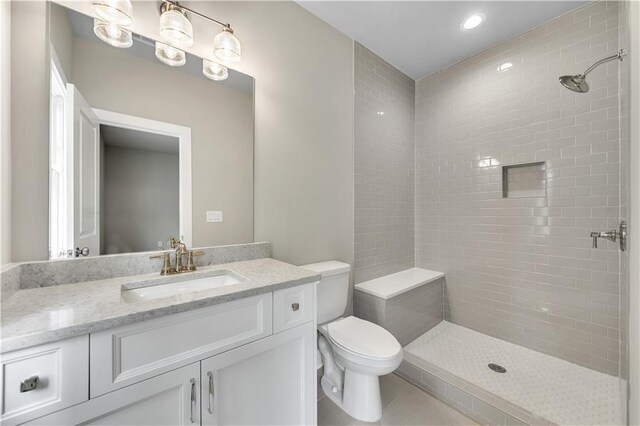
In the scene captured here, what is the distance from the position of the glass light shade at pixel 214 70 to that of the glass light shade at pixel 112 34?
33 cm

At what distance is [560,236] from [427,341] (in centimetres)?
134

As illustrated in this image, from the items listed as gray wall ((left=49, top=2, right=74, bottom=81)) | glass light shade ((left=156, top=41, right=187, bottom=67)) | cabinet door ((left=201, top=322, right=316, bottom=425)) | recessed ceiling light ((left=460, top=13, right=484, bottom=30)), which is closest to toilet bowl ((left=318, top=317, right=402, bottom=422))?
cabinet door ((left=201, top=322, right=316, bottom=425))

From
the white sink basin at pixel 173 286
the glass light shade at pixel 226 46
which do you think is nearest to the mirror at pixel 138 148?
the glass light shade at pixel 226 46

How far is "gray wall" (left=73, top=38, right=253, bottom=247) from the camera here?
115 cm

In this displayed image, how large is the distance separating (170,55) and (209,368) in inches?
58.1

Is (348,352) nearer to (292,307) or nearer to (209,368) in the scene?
(292,307)

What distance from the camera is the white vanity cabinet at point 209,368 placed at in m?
0.72

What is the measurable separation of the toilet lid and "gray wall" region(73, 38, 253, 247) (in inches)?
32.8

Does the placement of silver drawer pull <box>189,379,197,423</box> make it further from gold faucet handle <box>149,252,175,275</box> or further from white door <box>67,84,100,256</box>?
white door <box>67,84,100,256</box>

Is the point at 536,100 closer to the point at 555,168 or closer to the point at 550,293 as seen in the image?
the point at 555,168

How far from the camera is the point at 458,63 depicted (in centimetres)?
246

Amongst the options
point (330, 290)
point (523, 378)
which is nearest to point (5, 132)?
point (330, 290)

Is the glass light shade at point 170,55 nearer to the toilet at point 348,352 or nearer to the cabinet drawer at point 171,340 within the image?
the cabinet drawer at point 171,340

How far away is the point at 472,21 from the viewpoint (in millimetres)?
1930
